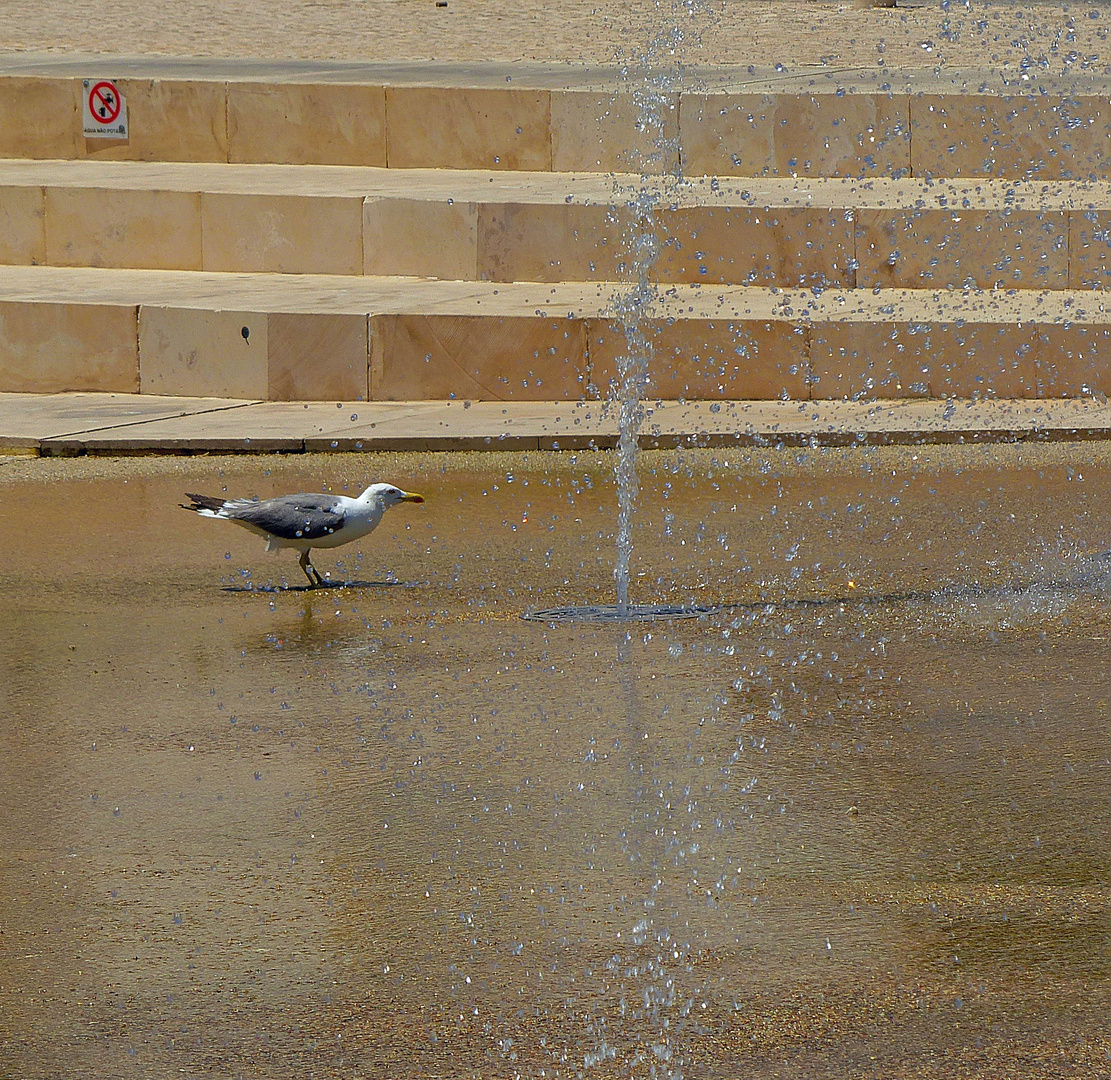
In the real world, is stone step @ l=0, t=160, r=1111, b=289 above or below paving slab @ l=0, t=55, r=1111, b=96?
below

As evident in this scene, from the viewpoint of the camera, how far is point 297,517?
5590mm

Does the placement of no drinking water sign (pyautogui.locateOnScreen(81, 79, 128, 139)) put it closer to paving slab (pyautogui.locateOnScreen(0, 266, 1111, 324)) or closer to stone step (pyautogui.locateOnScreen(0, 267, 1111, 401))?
paving slab (pyautogui.locateOnScreen(0, 266, 1111, 324))

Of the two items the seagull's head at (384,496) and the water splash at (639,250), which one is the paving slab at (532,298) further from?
the seagull's head at (384,496)

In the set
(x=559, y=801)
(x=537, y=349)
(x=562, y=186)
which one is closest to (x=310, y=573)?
(x=559, y=801)

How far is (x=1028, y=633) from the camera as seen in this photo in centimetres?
514

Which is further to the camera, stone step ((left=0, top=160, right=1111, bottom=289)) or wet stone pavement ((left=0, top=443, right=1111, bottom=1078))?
stone step ((left=0, top=160, right=1111, bottom=289))

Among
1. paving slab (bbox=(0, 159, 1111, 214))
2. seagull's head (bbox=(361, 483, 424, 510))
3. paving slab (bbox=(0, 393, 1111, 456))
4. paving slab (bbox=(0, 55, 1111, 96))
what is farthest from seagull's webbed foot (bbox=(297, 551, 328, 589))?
paving slab (bbox=(0, 55, 1111, 96))

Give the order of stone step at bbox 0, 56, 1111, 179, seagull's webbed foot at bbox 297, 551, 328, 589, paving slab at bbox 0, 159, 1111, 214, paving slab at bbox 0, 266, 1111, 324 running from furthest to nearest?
stone step at bbox 0, 56, 1111, 179 → paving slab at bbox 0, 159, 1111, 214 → paving slab at bbox 0, 266, 1111, 324 → seagull's webbed foot at bbox 297, 551, 328, 589

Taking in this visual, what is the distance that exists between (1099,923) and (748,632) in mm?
2074

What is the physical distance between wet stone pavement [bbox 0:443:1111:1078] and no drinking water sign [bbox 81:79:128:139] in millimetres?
5950

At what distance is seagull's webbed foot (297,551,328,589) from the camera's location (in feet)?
18.8

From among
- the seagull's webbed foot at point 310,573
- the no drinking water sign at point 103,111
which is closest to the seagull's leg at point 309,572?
the seagull's webbed foot at point 310,573

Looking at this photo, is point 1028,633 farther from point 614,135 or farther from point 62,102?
point 62,102

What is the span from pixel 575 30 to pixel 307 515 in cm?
1063
